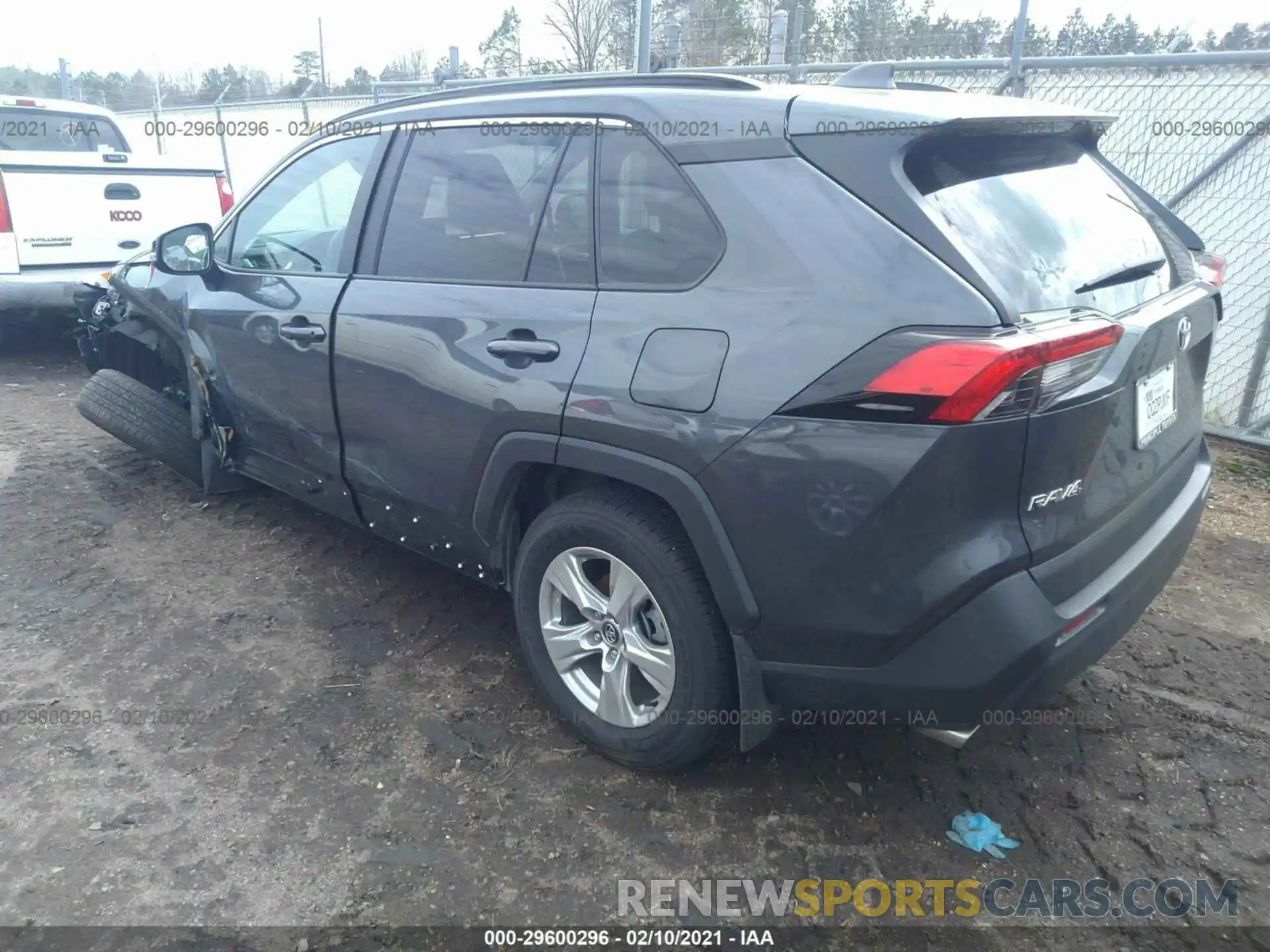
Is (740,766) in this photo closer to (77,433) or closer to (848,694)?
(848,694)

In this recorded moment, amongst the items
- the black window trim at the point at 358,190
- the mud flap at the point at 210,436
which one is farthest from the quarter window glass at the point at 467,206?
the mud flap at the point at 210,436

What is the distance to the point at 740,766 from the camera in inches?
108

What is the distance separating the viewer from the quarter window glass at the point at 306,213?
3.39m

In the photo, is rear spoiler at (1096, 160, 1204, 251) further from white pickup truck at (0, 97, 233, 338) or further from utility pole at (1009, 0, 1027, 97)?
white pickup truck at (0, 97, 233, 338)

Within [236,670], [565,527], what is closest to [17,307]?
[236,670]

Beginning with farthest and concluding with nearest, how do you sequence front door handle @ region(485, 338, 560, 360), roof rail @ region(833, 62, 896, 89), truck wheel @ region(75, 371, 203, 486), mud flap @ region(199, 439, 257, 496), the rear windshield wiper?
truck wheel @ region(75, 371, 203, 486), mud flap @ region(199, 439, 257, 496), roof rail @ region(833, 62, 896, 89), front door handle @ region(485, 338, 560, 360), the rear windshield wiper

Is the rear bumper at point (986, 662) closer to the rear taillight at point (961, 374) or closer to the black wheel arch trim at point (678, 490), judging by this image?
the black wheel arch trim at point (678, 490)

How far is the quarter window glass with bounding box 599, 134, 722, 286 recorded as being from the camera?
2314 millimetres

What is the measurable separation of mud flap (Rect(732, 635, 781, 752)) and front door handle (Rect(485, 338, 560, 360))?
94cm

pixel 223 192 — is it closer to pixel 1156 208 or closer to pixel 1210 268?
pixel 1156 208

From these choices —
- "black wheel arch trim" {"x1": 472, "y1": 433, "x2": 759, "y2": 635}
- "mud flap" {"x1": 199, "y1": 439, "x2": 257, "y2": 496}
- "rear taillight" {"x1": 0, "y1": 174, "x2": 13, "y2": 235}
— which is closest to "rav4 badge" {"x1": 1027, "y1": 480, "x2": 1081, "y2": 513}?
"black wheel arch trim" {"x1": 472, "y1": 433, "x2": 759, "y2": 635}

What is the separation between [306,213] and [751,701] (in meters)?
2.74

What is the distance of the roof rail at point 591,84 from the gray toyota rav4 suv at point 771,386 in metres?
0.01

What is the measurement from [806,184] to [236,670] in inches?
100
